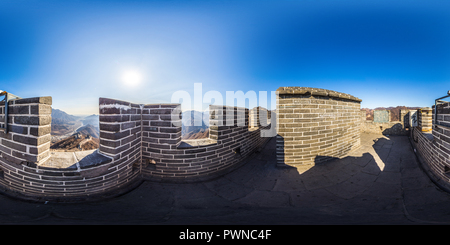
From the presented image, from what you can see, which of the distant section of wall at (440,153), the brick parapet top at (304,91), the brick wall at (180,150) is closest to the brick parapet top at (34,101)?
the brick wall at (180,150)

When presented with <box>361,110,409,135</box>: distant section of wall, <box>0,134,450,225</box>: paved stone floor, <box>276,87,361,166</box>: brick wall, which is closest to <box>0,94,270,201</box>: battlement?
<box>0,134,450,225</box>: paved stone floor

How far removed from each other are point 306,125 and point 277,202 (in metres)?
2.41

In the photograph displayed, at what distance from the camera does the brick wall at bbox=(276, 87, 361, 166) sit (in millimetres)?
3869

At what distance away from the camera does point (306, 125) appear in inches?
157

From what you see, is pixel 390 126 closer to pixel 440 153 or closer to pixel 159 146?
pixel 440 153

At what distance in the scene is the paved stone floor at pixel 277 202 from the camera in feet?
6.37

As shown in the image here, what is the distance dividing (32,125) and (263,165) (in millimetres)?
4866

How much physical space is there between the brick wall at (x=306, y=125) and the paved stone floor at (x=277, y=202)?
1.36ft

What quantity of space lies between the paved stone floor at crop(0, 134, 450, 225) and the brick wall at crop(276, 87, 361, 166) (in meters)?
0.41

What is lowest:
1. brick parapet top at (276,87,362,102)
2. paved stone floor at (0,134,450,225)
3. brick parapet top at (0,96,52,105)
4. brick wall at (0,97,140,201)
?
paved stone floor at (0,134,450,225)

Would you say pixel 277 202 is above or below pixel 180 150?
below

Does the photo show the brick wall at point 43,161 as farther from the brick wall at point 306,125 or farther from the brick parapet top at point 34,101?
the brick wall at point 306,125

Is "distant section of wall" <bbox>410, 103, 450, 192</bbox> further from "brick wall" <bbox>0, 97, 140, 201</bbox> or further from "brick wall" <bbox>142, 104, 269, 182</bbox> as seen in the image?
"brick wall" <bbox>0, 97, 140, 201</bbox>

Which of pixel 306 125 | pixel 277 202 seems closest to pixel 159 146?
pixel 277 202
